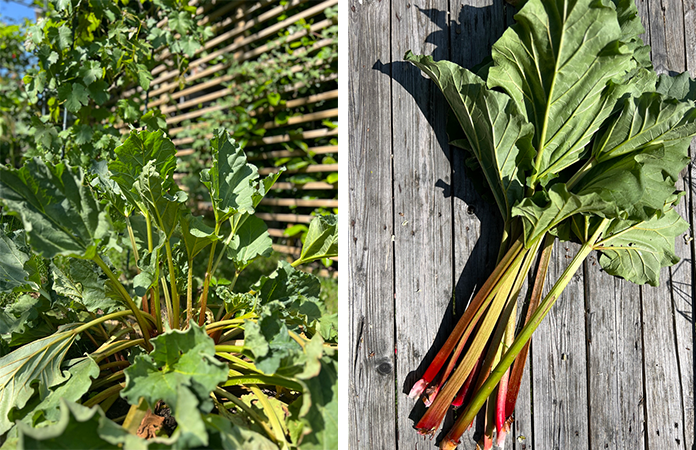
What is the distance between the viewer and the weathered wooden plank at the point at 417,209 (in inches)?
48.3

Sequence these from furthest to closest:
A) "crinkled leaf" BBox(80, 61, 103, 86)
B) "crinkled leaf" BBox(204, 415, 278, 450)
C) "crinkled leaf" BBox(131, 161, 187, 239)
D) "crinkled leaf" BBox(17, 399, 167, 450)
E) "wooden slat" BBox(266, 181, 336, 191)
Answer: "wooden slat" BBox(266, 181, 336, 191), "crinkled leaf" BBox(80, 61, 103, 86), "crinkled leaf" BBox(131, 161, 187, 239), "crinkled leaf" BBox(204, 415, 278, 450), "crinkled leaf" BBox(17, 399, 167, 450)

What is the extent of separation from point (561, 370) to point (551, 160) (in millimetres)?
608

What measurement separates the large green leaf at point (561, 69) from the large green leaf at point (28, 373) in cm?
118

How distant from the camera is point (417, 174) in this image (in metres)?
1.25

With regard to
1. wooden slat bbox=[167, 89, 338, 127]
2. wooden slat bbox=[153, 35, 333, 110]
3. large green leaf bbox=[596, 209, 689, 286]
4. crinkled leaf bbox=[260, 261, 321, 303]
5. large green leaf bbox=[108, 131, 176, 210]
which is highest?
wooden slat bbox=[153, 35, 333, 110]

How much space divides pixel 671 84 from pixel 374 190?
847 mm

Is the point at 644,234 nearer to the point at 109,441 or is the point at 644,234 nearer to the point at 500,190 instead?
the point at 500,190

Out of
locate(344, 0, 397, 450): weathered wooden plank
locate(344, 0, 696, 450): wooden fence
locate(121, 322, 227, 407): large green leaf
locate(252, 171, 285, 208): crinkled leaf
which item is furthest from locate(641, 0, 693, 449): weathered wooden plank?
locate(121, 322, 227, 407): large green leaf

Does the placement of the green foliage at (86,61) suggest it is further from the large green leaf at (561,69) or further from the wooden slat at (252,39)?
the large green leaf at (561,69)

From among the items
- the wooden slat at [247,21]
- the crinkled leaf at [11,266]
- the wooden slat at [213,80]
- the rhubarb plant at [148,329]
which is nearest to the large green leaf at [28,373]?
the rhubarb plant at [148,329]

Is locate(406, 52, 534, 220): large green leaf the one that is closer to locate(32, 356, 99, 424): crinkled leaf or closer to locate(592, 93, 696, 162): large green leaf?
locate(592, 93, 696, 162): large green leaf

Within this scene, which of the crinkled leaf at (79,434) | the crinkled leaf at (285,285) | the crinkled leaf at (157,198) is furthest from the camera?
the crinkled leaf at (285,285)

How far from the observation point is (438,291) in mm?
1237

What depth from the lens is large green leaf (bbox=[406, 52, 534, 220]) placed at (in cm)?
107
